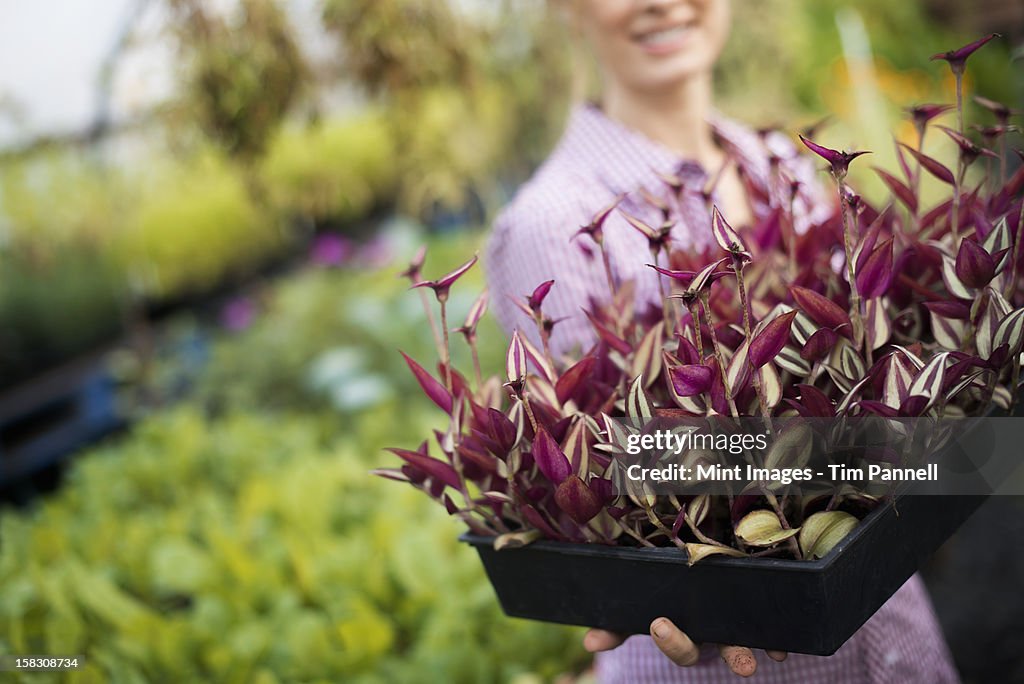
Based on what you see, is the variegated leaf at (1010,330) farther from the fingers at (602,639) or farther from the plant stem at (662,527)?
the fingers at (602,639)

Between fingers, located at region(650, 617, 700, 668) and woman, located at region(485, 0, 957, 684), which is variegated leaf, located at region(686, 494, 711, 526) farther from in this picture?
woman, located at region(485, 0, 957, 684)

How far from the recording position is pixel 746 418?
0.75m

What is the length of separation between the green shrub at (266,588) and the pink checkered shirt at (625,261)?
1.84ft

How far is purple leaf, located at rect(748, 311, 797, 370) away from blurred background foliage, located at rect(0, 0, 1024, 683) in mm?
593

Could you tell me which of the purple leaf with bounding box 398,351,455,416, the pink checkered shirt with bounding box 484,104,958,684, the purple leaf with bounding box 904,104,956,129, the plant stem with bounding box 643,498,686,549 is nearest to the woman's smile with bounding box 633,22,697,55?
the pink checkered shirt with bounding box 484,104,958,684

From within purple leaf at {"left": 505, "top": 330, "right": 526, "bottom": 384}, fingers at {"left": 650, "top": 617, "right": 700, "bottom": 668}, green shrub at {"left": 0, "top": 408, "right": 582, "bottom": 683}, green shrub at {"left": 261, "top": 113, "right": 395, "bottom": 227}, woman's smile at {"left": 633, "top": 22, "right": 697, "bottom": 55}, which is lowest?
green shrub at {"left": 261, "top": 113, "right": 395, "bottom": 227}

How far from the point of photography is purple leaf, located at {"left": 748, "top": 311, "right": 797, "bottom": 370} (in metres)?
0.70

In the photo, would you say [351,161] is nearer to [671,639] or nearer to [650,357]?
[650,357]

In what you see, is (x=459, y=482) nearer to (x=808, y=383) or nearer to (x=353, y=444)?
(x=808, y=383)

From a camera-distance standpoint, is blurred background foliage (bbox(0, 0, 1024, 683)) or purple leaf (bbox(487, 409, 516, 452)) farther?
blurred background foliage (bbox(0, 0, 1024, 683))

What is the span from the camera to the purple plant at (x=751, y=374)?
72 cm

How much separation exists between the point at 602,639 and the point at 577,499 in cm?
18

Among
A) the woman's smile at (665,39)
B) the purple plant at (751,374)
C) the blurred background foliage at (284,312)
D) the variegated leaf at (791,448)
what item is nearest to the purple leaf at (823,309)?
the purple plant at (751,374)

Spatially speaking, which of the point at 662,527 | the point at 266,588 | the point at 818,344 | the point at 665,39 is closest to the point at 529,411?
the point at 662,527
